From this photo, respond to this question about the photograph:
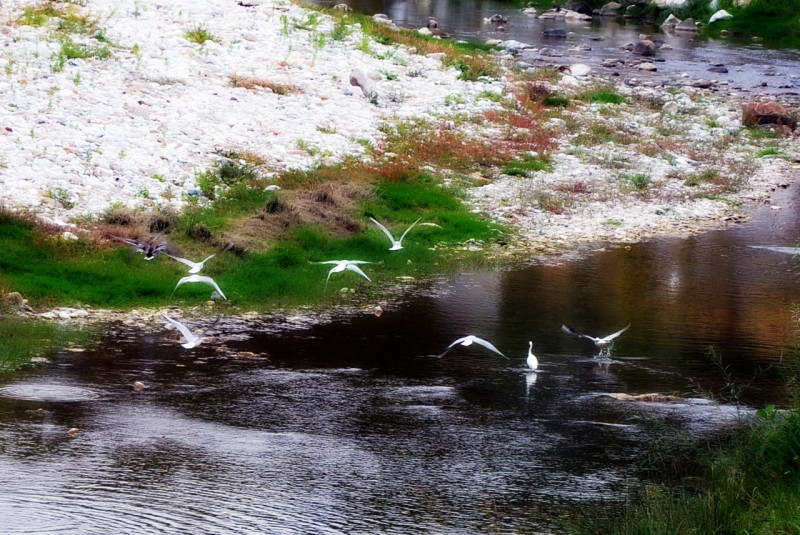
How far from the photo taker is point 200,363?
454 inches

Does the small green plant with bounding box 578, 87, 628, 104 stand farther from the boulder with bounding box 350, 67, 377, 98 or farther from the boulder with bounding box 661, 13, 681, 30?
the boulder with bounding box 661, 13, 681, 30

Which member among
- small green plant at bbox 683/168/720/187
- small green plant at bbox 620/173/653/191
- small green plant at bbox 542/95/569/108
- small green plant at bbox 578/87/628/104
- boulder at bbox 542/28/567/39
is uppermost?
small green plant at bbox 542/95/569/108

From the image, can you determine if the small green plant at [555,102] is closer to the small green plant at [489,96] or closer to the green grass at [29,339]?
the small green plant at [489,96]

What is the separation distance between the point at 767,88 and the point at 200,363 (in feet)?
78.8

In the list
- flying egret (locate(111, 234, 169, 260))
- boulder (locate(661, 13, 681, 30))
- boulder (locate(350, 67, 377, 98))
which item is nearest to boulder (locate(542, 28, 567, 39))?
boulder (locate(661, 13, 681, 30))

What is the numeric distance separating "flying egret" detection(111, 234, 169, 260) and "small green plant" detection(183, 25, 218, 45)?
8950 millimetres

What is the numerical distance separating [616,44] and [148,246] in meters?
30.0

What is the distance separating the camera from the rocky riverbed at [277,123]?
1580cm

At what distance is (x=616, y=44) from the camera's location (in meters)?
40.5

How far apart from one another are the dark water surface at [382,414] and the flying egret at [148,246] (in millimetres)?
1351

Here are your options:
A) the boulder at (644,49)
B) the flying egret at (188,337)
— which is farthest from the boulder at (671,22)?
the flying egret at (188,337)

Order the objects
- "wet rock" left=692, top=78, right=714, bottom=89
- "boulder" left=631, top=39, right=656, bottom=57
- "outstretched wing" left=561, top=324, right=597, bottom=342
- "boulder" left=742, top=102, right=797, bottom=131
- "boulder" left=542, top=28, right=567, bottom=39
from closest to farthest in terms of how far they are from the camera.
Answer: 1. "outstretched wing" left=561, top=324, right=597, bottom=342
2. "boulder" left=742, top=102, right=797, bottom=131
3. "wet rock" left=692, top=78, right=714, bottom=89
4. "boulder" left=631, top=39, right=656, bottom=57
5. "boulder" left=542, top=28, right=567, bottom=39

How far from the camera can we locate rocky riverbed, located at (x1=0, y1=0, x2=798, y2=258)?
1580cm

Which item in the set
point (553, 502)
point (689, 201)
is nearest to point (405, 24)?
point (689, 201)
